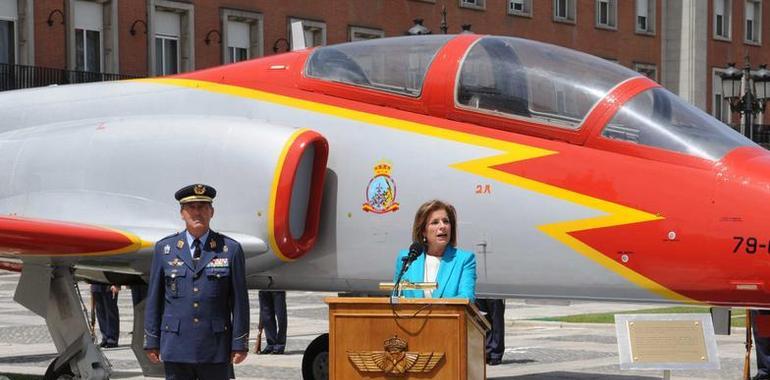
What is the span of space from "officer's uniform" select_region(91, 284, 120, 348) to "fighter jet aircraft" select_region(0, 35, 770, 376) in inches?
266

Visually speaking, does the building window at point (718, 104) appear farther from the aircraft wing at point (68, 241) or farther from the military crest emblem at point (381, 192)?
the aircraft wing at point (68, 241)

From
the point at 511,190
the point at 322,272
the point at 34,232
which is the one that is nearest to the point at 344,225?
the point at 322,272

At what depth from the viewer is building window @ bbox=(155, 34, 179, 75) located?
47562 mm

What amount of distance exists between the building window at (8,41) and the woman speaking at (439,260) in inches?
1413

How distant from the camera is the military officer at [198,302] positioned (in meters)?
9.66

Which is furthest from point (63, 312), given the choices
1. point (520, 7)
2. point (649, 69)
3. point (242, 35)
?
point (649, 69)

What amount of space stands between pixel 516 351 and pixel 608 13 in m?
48.3

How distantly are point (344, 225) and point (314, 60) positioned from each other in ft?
4.65

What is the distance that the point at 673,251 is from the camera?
10.8 metres

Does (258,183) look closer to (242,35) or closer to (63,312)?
(63,312)

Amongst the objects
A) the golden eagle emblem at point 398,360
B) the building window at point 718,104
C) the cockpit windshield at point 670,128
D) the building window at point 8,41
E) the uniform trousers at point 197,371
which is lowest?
the uniform trousers at point 197,371

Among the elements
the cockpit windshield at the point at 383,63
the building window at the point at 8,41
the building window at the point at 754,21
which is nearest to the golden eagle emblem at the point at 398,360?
the cockpit windshield at the point at 383,63

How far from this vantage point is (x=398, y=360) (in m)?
8.16

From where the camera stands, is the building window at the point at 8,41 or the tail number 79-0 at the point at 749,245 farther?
the building window at the point at 8,41
